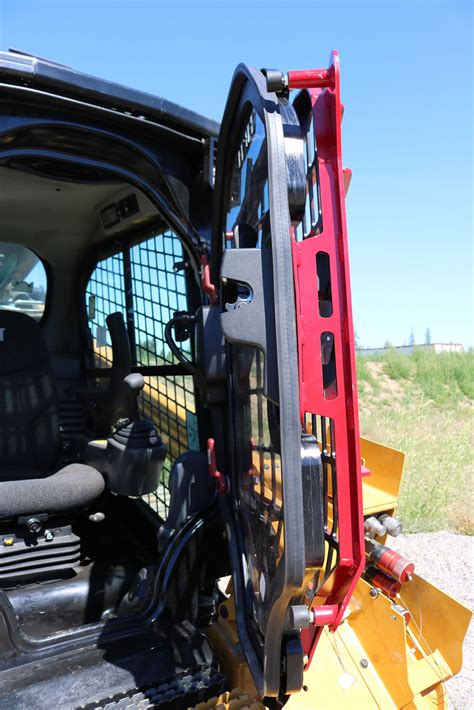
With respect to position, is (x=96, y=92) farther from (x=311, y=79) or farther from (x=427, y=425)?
(x=427, y=425)

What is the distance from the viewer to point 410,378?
19.6m

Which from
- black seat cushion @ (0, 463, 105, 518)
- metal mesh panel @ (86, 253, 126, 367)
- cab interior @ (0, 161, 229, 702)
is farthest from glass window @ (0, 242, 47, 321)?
black seat cushion @ (0, 463, 105, 518)

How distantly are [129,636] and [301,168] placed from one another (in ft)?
5.33

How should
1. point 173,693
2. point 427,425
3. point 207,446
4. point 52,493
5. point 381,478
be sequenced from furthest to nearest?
point 427,425, point 52,493, point 381,478, point 207,446, point 173,693

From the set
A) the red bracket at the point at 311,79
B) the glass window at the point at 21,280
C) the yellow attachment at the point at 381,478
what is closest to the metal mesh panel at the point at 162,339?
Answer: the yellow attachment at the point at 381,478

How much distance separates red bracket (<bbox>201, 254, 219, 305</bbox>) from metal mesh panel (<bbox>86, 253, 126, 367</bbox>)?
1512mm

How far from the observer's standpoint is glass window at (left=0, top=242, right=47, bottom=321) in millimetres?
3961

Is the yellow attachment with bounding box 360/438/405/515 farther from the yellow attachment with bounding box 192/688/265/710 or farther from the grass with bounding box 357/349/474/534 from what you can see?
the grass with bounding box 357/349/474/534

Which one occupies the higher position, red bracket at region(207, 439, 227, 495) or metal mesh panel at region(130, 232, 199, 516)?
metal mesh panel at region(130, 232, 199, 516)

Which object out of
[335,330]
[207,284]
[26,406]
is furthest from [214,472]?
[26,406]

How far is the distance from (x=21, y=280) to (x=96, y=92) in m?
2.27

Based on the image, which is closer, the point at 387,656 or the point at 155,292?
the point at 387,656

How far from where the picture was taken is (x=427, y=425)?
41.1ft

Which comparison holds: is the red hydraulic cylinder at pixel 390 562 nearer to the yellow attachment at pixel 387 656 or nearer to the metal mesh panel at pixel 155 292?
the yellow attachment at pixel 387 656
